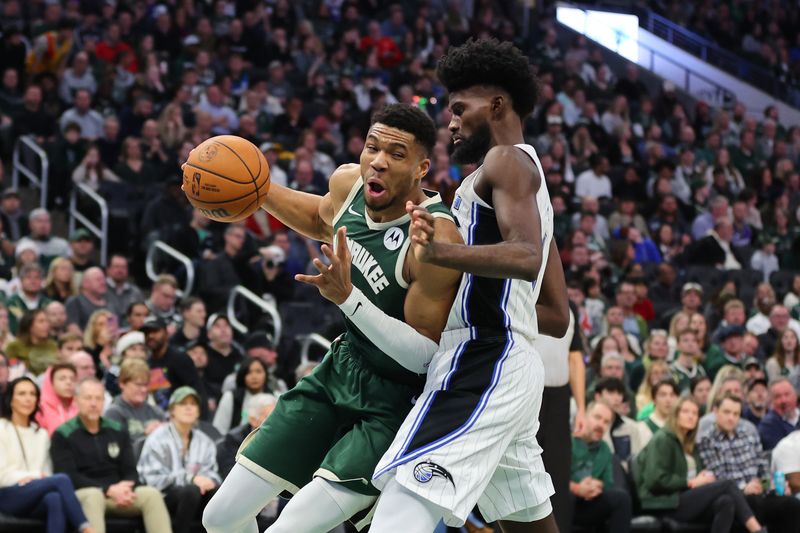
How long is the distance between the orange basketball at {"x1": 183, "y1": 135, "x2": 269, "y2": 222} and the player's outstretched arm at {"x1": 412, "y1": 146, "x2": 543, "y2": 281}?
1.08m

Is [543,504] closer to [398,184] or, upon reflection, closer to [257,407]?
[398,184]

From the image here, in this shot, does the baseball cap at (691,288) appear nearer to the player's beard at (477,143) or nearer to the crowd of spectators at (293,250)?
the crowd of spectators at (293,250)

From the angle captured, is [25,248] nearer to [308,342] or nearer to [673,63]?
[308,342]

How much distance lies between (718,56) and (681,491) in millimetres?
14681

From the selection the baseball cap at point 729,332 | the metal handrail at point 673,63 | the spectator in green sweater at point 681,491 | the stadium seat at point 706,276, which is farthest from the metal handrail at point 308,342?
the metal handrail at point 673,63

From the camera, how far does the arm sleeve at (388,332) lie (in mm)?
4180

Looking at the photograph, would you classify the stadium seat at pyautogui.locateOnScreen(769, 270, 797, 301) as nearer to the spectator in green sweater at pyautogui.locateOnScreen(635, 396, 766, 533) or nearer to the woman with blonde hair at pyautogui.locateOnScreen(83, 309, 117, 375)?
the spectator in green sweater at pyautogui.locateOnScreen(635, 396, 766, 533)

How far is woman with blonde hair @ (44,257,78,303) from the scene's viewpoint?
10258 millimetres

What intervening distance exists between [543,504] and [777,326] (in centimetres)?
913

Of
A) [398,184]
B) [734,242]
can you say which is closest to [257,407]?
[398,184]

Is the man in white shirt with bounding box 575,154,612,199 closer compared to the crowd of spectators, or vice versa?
the crowd of spectators

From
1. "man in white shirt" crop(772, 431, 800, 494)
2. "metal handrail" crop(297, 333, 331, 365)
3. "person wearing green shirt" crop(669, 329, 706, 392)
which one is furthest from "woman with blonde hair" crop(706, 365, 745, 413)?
"metal handrail" crop(297, 333, 331, 365)

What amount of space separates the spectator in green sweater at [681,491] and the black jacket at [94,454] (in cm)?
355

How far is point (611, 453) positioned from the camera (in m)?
8.98
